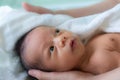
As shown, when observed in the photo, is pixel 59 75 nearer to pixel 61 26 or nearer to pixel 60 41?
pixel 60 41

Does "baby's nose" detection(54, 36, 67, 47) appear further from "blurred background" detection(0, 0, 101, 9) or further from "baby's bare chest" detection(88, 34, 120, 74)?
"blurred background" detection(0, 0, 101, 9)

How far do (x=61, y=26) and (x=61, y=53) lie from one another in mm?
202

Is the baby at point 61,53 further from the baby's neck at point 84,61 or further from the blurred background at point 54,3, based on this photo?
the blurred background at point 54,3

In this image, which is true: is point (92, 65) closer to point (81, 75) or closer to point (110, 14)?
point (81, 75)

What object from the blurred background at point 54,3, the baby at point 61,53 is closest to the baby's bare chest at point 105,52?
the baby at point 61,53

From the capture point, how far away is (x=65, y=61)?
39.8 inches

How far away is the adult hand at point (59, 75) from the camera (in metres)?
0.99

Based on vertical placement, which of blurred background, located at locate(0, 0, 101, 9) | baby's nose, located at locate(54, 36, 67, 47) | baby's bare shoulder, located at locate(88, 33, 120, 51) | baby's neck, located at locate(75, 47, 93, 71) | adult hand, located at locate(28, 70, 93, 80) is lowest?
adult hand, located at locate(28, 70, 93, 80)

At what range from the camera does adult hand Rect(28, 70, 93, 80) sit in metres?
0.99

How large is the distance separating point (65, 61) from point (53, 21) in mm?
234

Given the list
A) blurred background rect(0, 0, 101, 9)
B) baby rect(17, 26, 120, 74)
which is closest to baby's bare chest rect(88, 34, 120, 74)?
baby rect(17, 26, 120, 74)

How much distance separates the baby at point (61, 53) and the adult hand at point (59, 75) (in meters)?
0.03

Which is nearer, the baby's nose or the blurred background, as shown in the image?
the baby's nose

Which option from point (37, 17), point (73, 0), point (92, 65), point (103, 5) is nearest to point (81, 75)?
point (92, 65)
